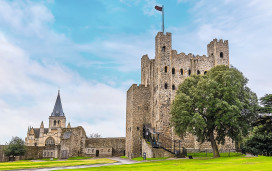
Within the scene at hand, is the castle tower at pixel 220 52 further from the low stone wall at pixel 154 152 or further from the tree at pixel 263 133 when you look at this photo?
the low stone wall at pixel 154 152

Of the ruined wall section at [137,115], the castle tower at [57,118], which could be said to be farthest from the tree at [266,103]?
the castle tower at [57,118]

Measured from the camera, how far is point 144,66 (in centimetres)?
5447

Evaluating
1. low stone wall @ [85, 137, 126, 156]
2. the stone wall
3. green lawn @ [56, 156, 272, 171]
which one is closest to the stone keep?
low stone wall @ [85, 137, 126, 156]

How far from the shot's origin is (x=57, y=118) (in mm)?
126375

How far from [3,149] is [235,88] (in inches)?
1835

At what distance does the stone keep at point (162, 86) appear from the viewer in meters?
43.4

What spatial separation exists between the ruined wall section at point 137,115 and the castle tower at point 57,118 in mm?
81318

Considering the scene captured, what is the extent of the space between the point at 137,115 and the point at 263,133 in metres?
19.0

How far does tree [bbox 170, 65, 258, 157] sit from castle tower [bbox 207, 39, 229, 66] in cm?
1409

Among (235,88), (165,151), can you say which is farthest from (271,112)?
(165,151)

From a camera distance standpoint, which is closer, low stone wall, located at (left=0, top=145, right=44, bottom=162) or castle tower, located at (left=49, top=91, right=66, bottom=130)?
low stone wall, located at (left=0, top=145, right=44, bottom=162)

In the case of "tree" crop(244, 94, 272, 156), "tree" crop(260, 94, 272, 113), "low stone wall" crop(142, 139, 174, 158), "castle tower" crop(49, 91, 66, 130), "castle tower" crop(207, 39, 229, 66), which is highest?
"castle tower" crop(207, 39, 229, 66)

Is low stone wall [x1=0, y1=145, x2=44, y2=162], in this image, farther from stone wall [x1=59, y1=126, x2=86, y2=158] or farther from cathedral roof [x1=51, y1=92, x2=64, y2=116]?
cathedral roof [x1=51, y1=92, x2=64, y2=116]

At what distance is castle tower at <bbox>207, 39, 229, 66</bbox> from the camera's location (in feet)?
154
